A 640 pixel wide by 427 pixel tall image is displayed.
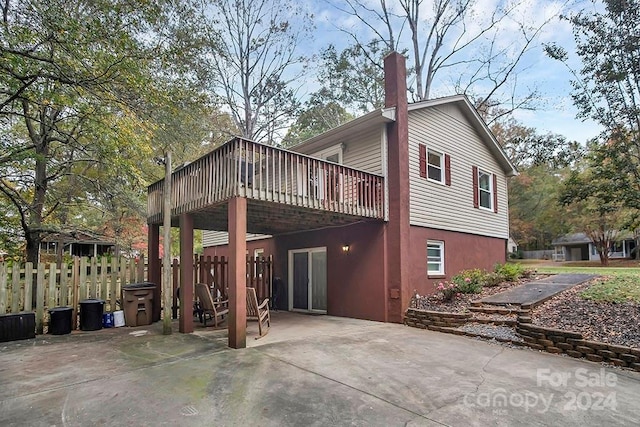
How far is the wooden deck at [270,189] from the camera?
21.4 ft

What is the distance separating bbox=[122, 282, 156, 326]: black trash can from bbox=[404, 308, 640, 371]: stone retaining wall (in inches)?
264

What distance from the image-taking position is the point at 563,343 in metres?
5.84

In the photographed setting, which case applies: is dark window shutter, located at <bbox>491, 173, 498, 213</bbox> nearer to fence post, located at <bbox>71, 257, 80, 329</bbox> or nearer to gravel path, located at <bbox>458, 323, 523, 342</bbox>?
gravel path, located at <bbox>458, 323, 523, 342</bbox>

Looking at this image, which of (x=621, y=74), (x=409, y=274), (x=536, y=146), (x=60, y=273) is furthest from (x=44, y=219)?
(x=621, y=74)

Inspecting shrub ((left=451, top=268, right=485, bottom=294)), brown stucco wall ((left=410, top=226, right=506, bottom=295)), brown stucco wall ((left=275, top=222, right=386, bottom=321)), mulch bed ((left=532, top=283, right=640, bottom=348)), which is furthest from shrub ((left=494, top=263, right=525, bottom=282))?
brown stucco wall ((left=275, top=222, right=386, bottom=321))

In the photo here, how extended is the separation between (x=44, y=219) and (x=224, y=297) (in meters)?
7.69

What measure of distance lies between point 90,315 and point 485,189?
12635mm

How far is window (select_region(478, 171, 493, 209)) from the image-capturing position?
12.9m

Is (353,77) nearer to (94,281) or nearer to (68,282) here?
A: (94,281)

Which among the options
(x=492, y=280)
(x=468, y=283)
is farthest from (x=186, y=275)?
(x=492, y=280)

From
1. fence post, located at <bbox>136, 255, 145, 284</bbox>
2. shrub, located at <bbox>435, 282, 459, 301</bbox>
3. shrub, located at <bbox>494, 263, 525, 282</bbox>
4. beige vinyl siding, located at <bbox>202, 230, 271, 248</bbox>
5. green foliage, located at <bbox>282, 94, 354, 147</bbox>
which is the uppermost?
green foliage, located at <bbox>282, 94, 354, 147</bbox>

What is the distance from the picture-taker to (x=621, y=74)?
7.02 meters

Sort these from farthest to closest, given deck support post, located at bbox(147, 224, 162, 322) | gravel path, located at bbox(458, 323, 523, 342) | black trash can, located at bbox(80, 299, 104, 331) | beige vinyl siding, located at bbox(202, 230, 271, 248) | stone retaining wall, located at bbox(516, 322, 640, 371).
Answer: beige vinyl siding, located at bbox(202, 230, 271, 248) < deck support post, located at bbox(147, 224, 162, 322) < black trash can, located at bbox(80, 299, 104, 331) < gravel path, located at bbox(458, 323, 523, 342) < stone retaining wall, located at bbox(516, 322, 640, 371)

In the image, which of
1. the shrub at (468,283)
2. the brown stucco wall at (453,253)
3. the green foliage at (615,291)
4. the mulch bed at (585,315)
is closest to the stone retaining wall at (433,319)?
the mulch bed at (585,315)
